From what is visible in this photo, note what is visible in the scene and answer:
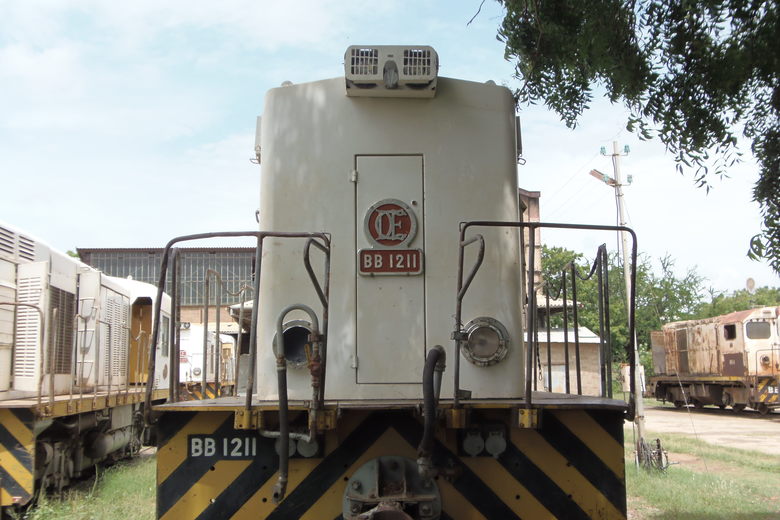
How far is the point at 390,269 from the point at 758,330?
23008 mm

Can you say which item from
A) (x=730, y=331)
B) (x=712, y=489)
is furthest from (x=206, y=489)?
(x=730, y=331)

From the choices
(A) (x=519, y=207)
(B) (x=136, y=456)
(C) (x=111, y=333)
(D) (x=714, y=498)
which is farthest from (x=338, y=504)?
(B) (x=136, y=456)

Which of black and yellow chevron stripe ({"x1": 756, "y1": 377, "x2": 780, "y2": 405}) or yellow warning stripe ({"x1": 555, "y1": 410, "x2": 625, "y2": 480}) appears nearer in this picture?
yellow warning stripe ({"x1": 555, "y1": 410, "x2": 625, "y2": 480})

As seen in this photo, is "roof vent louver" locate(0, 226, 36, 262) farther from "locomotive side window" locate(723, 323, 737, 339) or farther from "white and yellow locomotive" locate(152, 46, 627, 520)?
"locomotive side window" locate(723, 323, 737, 339)

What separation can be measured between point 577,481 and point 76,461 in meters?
8.38

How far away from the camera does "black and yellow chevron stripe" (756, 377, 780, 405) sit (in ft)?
76.3

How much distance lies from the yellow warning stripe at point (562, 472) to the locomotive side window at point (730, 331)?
75.6 ft

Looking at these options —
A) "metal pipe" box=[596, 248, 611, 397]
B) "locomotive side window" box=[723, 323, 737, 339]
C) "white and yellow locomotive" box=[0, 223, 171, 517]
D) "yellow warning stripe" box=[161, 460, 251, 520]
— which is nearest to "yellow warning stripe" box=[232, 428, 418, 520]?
"yellow warning stripe" box=[161, 460, 251, 520]

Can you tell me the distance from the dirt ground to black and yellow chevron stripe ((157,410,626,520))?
12.6 meters

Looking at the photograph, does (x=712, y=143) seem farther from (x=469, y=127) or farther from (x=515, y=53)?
(x=469, y=127)

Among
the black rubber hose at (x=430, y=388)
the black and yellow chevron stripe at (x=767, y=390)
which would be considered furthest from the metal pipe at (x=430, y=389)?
the black and yellow chevron stripe at (x=767, y=390)

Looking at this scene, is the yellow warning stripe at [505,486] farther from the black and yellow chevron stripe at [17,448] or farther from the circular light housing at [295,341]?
the black and yellow chevron stripe at [17,448]

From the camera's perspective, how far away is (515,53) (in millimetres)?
A: 6172

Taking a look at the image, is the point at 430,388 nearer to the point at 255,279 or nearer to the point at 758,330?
the point at 255,279
